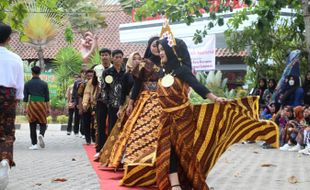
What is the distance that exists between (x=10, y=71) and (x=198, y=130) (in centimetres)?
212

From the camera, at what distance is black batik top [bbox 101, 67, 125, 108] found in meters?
9.93

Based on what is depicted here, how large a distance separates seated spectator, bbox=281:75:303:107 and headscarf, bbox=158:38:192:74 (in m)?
7.50

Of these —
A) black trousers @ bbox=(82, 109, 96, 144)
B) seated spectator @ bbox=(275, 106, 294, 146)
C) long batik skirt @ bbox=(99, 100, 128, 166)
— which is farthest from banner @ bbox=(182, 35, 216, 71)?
long batik skirt @ bbox=(99, 100, 128, 166)

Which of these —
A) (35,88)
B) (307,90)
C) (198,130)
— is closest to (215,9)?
(307,90)

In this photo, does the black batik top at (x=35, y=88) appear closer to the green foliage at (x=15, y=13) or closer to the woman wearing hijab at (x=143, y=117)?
the green foliage at (x=15, y=13)

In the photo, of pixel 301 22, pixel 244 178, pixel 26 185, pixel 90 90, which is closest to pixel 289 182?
pixel 244 178

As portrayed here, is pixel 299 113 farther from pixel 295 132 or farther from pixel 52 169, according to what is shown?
pixel 52 169

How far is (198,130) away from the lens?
6.55m

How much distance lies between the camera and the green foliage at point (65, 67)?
2612 centimetres

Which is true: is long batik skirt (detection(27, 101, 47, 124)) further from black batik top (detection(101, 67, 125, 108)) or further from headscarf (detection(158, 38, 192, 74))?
headscarf (detection(158, 38, 192, 74))

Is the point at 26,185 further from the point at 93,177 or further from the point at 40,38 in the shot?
the point at 40,38

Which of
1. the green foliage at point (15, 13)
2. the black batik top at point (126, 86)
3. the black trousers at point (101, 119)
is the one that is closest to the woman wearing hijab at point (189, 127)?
the black batik top at point (126, 86)

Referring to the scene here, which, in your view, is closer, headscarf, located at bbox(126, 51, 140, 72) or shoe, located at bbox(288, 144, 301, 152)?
headscarf, located at bbox(126, 51, 140, 72)

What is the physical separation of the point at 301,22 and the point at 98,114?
6.64 meters
